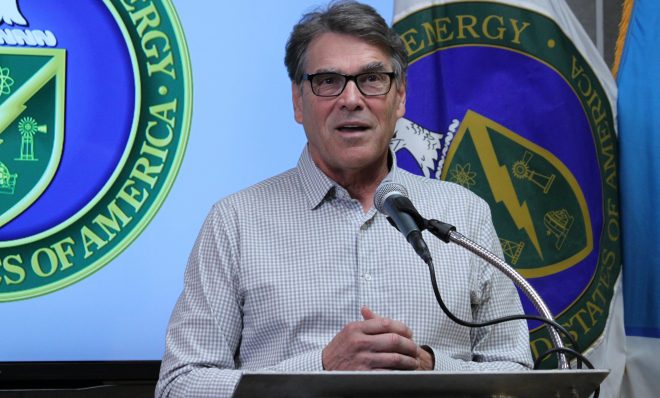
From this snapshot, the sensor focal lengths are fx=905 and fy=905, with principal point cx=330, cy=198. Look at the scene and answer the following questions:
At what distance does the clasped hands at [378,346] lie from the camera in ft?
5.48

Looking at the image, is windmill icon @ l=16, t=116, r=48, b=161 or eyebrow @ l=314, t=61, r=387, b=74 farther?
windmill icon @ l=16, t=116, r=48, b=161

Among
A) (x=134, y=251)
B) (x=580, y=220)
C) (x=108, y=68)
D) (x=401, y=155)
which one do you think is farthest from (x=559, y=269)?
(x=108, y=68)

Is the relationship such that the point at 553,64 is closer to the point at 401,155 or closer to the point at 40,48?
the point at 401,155

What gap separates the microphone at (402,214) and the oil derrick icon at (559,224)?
154 cm

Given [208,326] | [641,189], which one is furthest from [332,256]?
[641,189]

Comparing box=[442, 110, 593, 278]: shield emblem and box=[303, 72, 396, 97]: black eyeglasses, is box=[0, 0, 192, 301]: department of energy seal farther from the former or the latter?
box=[442, 110, 593, 278]: shield emblem

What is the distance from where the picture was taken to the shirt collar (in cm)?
222

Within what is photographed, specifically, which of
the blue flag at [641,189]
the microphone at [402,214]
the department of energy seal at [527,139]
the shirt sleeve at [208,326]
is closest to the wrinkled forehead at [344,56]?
the shirt sleeve at [208,326]

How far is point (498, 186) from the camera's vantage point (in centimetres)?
305

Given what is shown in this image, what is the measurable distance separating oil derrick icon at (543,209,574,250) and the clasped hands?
4.84 ft

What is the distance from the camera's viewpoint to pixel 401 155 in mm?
2990

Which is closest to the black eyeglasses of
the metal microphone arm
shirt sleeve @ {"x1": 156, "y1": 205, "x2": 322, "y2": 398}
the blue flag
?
shirt sleeve @ {"x1": 156, "y1": 205, "x2": 322, "y2": 398}

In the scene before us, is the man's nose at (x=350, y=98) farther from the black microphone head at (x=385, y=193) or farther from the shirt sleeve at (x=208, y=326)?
the black microphone head at (x=385, y=193)

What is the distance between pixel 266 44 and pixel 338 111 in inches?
28.5
